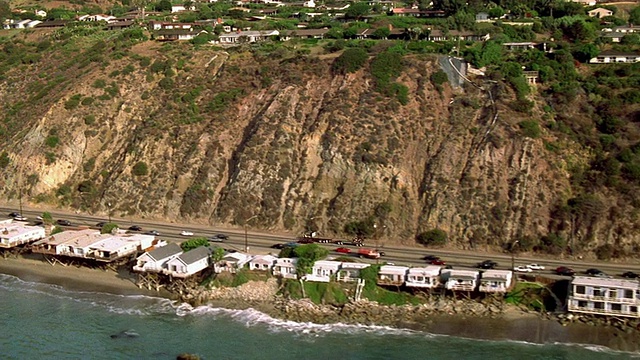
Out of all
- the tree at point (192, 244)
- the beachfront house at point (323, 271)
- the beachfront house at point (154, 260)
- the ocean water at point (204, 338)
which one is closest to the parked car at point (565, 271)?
the ocean water at point (204, 338)

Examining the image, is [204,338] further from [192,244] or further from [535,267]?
[535,267]

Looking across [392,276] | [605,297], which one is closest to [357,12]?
[392,276]

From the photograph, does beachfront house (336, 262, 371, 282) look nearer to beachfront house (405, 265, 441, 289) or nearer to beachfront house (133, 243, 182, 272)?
beachfront house (405, 265, 441, 289)

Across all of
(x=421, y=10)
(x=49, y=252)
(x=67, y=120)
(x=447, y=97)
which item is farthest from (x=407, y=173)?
(x=421, y=10)

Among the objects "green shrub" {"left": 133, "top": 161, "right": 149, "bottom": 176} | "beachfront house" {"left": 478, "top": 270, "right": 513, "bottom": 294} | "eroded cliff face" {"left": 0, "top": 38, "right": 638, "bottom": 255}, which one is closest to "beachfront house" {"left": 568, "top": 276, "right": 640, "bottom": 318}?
"beachfront house" {"left": 478, "top": 270, "right": 513, "bottom": 294}

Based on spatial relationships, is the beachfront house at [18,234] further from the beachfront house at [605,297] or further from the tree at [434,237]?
the beachfront house at [605,297]

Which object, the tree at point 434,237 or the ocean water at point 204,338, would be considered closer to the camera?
the ocean water at point 204,338
